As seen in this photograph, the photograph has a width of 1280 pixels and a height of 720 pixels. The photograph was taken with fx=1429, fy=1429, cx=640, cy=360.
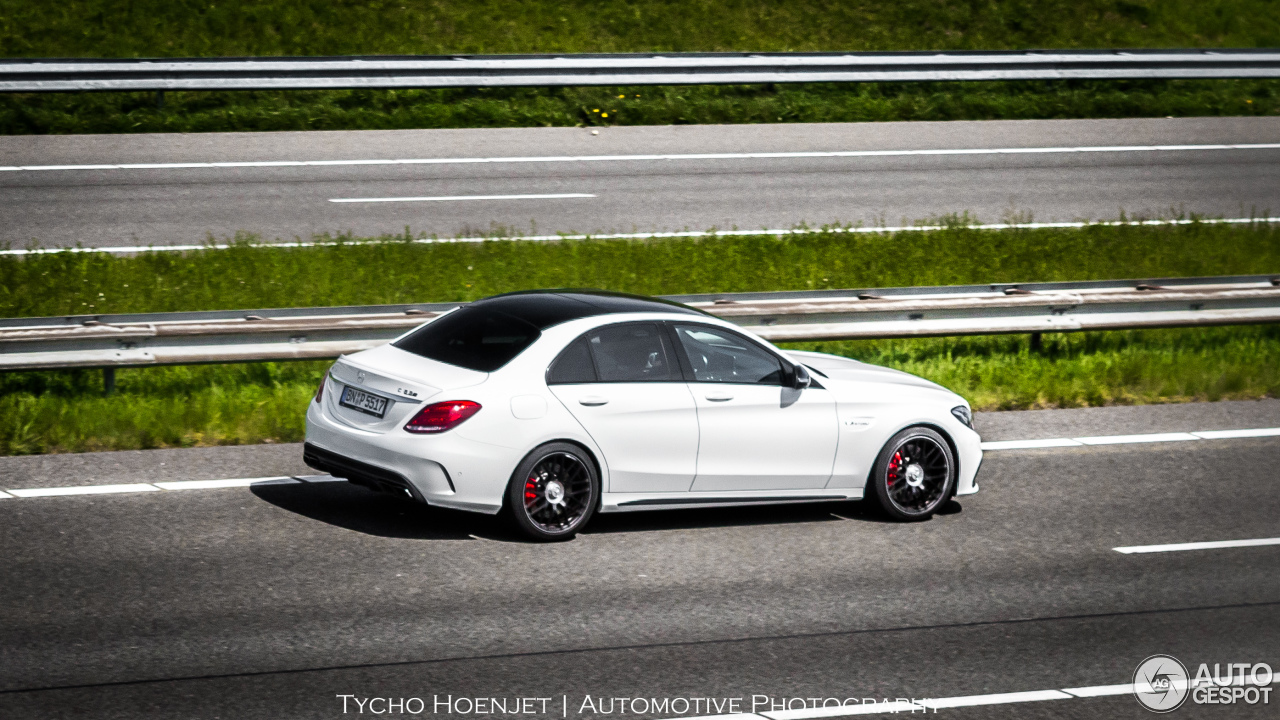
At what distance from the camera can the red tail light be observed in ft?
25.7

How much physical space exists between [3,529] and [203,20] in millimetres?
14848

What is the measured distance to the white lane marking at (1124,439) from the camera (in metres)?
10.9

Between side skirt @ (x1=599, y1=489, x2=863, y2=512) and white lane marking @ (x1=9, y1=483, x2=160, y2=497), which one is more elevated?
side skirt @ (x1=599, y1=489, x2=863, y2=512)

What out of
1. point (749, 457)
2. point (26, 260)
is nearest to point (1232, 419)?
point (749, 457)

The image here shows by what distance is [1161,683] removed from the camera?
6.62 metres

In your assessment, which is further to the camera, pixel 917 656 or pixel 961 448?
pixel 961 448

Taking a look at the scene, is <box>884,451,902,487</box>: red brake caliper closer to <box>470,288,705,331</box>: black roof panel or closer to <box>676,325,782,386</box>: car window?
<box>676,325,782,386</box>: car window

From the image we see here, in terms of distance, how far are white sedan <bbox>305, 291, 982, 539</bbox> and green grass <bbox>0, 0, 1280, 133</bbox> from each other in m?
12.1

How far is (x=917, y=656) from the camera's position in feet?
22.1

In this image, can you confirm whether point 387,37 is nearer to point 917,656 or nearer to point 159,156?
point 159,156

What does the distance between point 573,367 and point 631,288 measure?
19.3 feet

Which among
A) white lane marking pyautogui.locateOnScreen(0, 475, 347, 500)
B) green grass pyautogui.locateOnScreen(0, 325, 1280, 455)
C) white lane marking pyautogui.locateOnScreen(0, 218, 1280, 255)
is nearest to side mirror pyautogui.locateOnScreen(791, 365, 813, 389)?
white lane marking pyautogui.locateOnScreen(0, 475, 347, 500)

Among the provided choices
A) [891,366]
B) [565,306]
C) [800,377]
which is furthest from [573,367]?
[891,366]

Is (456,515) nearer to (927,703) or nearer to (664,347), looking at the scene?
(664,347)
